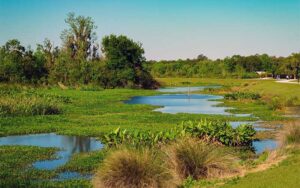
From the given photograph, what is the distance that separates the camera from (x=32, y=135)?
2878 cm

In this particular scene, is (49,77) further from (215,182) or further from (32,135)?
(215,182)

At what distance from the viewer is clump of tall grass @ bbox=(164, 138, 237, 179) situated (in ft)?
50.0

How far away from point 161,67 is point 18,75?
85.4m

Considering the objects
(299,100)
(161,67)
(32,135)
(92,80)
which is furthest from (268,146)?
(161,67)

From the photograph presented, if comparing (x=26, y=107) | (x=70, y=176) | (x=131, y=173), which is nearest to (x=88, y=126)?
(x=26, y=107)

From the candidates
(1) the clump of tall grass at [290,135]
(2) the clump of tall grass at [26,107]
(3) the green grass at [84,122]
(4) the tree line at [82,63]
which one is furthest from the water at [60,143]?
(4) the tree line at [82,63]

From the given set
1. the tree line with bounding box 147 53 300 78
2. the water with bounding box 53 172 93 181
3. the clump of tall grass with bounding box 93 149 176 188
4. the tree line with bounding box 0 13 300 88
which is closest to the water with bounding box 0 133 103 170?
the water with bounding box 53 172 93 181

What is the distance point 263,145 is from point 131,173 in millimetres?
13349

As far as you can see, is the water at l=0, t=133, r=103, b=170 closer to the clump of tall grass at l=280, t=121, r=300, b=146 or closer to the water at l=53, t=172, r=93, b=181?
the water at l=53, t=172, r=93, b=181

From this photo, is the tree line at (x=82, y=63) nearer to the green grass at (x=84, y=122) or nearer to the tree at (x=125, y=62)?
the tree at (x=125, y=62)

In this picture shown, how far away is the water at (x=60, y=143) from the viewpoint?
71.3 feet

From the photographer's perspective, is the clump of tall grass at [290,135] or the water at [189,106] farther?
the water at [189,106]

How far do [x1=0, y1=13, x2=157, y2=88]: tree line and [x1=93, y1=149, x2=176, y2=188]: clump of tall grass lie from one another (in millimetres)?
74753

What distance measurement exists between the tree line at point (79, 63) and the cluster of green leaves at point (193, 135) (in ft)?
216
